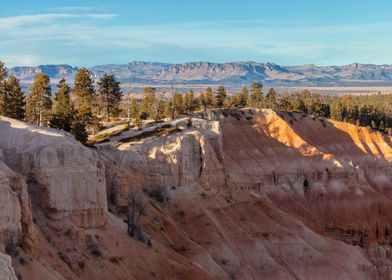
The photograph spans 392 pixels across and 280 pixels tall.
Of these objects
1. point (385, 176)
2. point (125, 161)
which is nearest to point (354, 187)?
point (385, 176)

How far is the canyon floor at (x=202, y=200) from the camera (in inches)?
1652

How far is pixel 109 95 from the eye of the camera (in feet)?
306

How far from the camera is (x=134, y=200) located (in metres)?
54.6

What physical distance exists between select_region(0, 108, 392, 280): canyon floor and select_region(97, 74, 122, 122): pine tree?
50.2 ft

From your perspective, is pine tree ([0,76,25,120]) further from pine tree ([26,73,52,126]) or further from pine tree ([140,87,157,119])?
pine tree ([140,87,157,119])

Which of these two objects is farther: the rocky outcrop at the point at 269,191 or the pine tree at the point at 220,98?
the pine tree at the point at 220,98

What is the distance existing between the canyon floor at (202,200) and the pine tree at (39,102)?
26.7ft

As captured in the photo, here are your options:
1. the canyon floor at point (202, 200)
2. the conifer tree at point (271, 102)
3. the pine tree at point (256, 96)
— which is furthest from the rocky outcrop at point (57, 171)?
the pine tree at point (256, 96)

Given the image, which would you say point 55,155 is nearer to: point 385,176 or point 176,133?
point 176,133

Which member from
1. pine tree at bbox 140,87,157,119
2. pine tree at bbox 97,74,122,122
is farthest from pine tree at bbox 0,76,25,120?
pine tree at bbox 140,87,157,119

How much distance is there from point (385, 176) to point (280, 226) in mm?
30194

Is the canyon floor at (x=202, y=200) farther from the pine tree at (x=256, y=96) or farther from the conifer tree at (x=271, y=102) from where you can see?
the pine tree at (x=256, y=96)

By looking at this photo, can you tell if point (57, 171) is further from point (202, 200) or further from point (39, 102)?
point (39, 102)

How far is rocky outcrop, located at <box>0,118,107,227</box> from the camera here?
1652 inches
